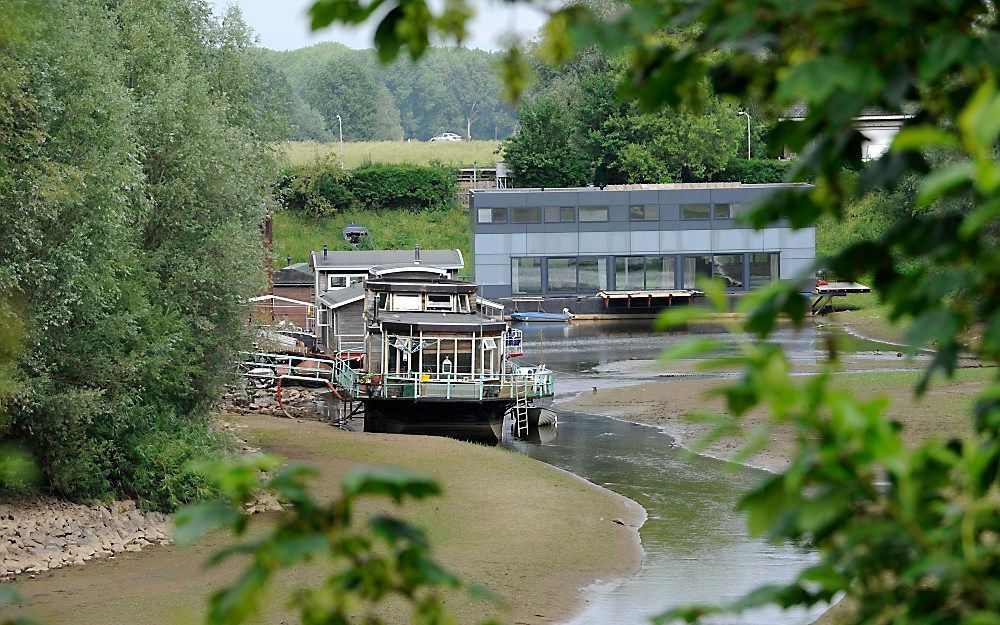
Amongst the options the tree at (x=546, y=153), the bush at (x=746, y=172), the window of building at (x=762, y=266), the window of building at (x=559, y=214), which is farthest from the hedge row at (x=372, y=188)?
the window of building at (x=762, y=266)

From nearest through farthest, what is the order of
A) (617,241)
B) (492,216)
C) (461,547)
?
(461,547)
(492,216)
(617,241)

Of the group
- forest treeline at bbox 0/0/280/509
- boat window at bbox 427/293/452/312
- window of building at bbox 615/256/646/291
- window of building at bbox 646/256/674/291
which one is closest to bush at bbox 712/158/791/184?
window of building at bbox 646/256/674/291

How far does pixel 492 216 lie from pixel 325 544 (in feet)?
226

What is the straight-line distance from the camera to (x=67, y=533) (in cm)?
2003

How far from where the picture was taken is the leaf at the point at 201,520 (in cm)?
270

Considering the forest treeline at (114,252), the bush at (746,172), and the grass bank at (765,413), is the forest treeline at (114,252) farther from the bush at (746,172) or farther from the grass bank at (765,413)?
the bush at (746,172)

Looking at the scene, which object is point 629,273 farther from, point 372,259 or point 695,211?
point 372,259

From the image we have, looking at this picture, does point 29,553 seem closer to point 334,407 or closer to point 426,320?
point 426,320

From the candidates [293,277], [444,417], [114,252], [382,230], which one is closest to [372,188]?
[382,230]

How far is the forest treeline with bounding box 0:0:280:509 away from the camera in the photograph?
19188mm

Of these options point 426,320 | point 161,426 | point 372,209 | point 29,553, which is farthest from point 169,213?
point 372,209

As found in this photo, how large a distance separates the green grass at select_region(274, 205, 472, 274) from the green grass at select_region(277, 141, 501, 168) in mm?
8277

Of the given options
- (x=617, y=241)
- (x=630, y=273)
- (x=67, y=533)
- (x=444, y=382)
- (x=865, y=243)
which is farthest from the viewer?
(x=630, y=273)

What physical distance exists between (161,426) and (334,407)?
55.0 feet
